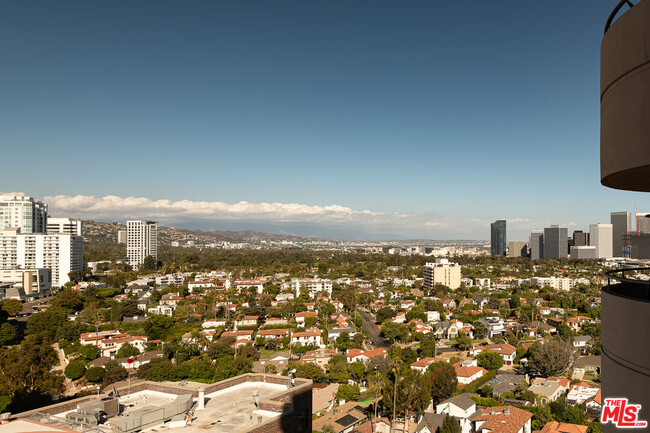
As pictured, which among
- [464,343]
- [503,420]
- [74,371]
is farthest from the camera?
[464,343]

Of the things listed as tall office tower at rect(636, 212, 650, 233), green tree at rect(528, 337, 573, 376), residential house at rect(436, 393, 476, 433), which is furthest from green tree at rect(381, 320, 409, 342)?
tall office tower at rect(636, 212, 650, 233)

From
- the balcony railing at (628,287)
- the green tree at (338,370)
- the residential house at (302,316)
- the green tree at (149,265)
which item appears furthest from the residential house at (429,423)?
the green tree at (149,265)

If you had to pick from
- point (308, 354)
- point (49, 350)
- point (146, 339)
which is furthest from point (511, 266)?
point (49, 350)

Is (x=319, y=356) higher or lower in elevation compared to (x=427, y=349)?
→ lower

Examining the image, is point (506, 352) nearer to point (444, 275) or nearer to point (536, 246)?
point (444, 275)

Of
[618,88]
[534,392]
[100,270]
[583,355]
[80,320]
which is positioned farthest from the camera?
[100,270]

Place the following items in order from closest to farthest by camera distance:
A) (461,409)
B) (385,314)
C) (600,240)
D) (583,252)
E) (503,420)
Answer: (503,420), (461,409), (385,314), (600,240), (583,252)

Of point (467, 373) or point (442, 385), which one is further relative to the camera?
point (467, 373)

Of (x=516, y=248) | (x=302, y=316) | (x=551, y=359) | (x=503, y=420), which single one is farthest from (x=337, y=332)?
(x=516, y=248)

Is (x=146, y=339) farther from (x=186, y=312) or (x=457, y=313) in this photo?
(x=457, y=313)
